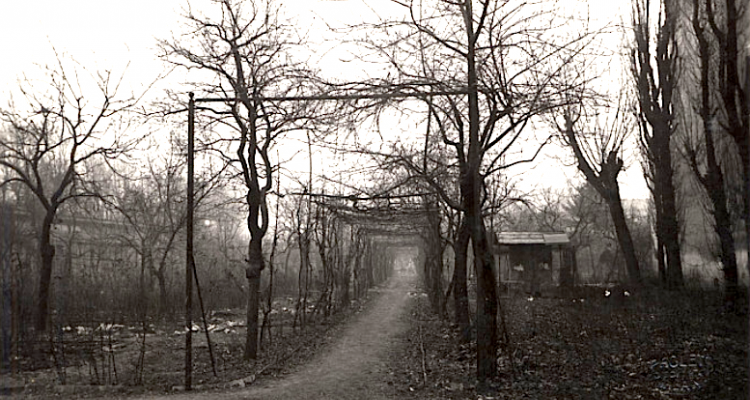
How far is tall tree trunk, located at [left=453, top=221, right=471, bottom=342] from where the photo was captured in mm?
13664

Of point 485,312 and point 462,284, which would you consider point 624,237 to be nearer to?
point 462,284

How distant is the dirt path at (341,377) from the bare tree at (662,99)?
8.54 meters

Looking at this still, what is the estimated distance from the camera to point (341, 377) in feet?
35.8

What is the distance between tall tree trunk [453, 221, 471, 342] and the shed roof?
13174 mm

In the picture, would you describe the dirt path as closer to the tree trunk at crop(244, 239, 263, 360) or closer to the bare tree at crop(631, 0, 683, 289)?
the tree trunk at crop(244, 239, 263, 360)

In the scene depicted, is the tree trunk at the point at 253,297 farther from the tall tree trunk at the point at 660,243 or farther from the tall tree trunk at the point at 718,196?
the tall tree trunk at the point at 660,243

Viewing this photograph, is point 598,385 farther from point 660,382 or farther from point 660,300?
point 660,300

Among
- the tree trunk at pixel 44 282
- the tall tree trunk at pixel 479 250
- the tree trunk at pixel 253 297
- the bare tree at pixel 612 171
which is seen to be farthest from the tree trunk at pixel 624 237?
the tree trunk at pixel 44 282

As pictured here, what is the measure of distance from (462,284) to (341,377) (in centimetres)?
454

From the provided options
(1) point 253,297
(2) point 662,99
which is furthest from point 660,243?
(1) point 253,297

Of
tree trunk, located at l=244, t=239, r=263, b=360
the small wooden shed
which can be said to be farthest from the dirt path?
the small wooden shed

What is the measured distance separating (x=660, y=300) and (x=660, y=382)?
9.64 meters

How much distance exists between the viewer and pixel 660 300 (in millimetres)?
17422

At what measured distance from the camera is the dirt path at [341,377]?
9.34 metres
